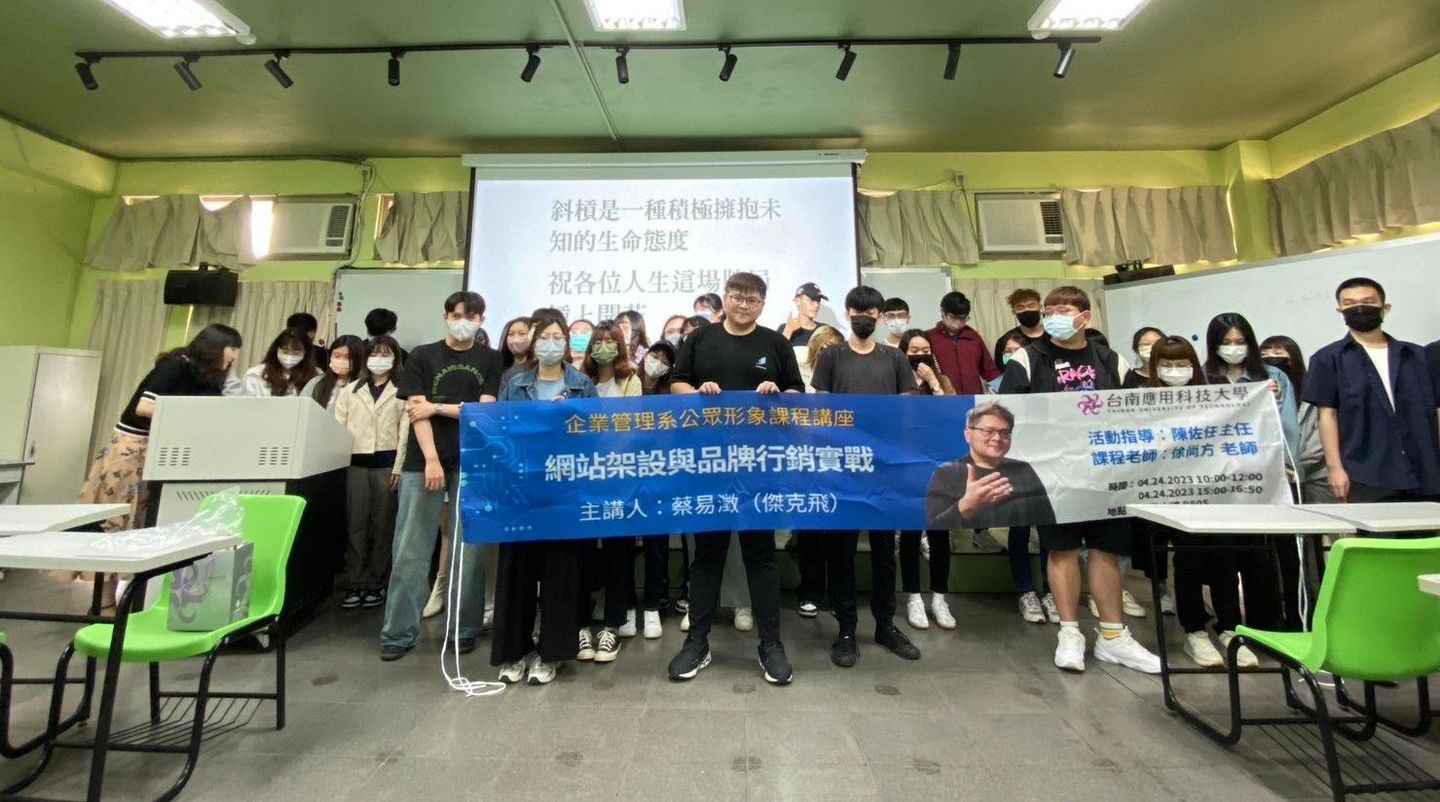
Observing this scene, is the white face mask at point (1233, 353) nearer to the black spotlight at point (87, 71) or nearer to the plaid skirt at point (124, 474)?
the plaid skirt at point (124, 474)

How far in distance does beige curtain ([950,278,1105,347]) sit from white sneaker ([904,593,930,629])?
107 inches

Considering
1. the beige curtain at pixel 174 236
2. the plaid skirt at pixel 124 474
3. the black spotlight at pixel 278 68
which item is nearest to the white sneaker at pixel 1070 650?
the plaid skirt at pixel 124 474

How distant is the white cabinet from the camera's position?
4.16m

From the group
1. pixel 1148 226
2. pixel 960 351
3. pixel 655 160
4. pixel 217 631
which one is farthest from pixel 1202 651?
pixel 655 160

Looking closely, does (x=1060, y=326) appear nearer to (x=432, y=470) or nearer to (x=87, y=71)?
(x=432, y=470)

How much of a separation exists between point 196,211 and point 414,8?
139 inches

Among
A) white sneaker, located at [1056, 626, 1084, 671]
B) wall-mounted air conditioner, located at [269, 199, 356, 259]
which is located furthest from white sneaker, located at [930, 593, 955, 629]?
wall-mounted air conditioner, located at [269, 199, 356, 259]

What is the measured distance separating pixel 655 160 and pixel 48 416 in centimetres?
547

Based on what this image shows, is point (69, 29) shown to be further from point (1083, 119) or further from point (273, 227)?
point (1083, 119)

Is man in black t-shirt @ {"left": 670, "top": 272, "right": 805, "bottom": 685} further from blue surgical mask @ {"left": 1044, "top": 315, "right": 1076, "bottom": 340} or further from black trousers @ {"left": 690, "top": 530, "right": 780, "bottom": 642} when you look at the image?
blue surgical mask @ {"left": 1044, "top": 315, "right": 1076, "bottom": 340}

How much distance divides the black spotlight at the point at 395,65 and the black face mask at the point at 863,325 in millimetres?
3642

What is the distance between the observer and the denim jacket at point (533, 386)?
236cm

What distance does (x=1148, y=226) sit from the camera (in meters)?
4.82

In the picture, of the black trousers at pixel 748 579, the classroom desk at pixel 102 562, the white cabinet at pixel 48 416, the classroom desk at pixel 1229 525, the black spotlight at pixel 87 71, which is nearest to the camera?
the classroom desk at pixel 102 562
